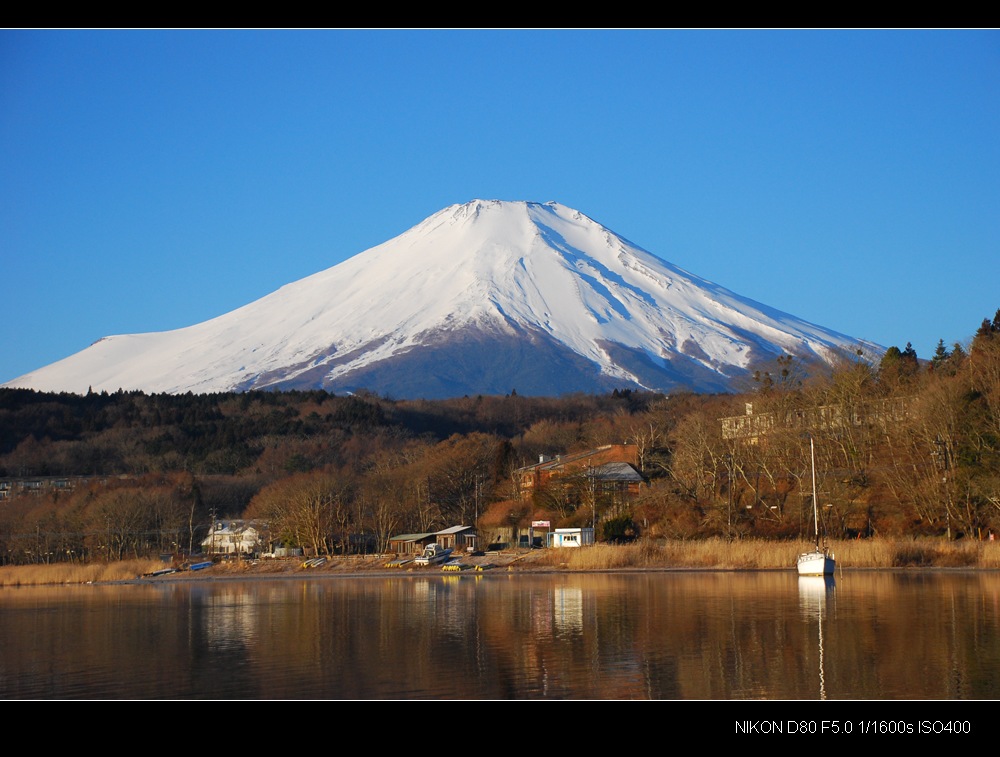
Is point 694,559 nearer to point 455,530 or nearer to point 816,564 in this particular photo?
point 816,564

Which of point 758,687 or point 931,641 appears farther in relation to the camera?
point 931,641

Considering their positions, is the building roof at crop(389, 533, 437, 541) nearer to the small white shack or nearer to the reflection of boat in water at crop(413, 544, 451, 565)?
the reflection of boat in water at crop(413, 544, 451, 565)

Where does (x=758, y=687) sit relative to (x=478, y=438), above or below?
below

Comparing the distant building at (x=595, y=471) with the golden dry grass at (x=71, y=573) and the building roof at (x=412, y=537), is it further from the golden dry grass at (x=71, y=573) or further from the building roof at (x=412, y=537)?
the golden dry grass at (x=71, y=573)

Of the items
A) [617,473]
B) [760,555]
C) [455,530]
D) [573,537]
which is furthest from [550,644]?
[617,473]

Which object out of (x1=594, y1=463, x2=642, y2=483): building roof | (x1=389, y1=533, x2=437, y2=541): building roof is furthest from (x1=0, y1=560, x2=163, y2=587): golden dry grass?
(x1=594, y1=463, x2=642, y2=483): building roof
